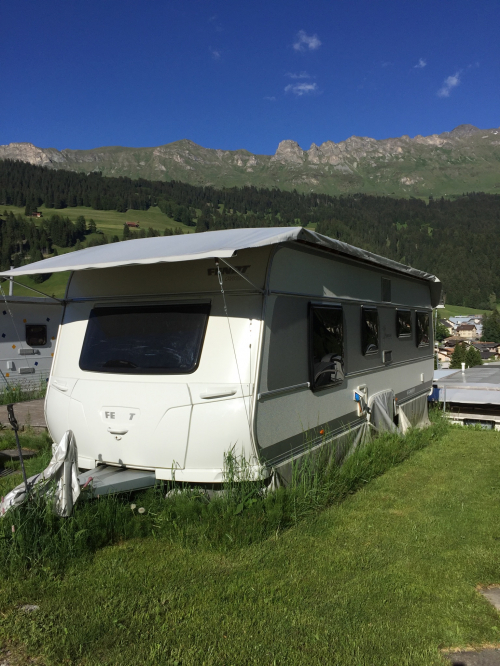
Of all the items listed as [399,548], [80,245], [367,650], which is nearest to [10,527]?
[367,650]

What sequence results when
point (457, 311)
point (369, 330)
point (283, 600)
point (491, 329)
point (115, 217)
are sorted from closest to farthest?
point (283, 600) < point (369, 330) < point (115, 217) < point (491, 329) < point (457, 311)

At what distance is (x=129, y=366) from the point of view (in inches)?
184

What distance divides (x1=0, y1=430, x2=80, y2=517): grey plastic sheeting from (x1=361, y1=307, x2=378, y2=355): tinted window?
12.3 ft

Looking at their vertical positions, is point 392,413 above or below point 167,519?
above

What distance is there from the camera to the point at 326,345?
551 centimetres

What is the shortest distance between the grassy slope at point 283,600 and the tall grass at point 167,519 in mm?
101

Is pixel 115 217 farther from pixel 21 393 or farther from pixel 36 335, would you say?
Result: pixel 21 393

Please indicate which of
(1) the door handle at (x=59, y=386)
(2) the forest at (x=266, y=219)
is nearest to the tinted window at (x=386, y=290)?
(1) the door handle at (x=59, y=386)

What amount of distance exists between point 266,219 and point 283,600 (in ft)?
397

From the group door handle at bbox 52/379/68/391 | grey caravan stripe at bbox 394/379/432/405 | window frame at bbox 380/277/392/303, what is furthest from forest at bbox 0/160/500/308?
door handle at bbox 52/379/68/391

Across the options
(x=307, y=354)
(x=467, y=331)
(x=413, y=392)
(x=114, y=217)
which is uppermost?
(x=114, y=217)

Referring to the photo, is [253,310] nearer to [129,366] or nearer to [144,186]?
[129,366]

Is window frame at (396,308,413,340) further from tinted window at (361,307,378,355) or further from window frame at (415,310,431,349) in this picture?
tinted window at (361,307,378,355)

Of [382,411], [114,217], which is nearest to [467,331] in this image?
[114,217]
